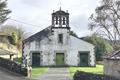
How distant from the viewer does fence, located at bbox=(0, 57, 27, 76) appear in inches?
1526

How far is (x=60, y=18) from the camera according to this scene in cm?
6450

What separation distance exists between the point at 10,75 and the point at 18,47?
47.5 metres

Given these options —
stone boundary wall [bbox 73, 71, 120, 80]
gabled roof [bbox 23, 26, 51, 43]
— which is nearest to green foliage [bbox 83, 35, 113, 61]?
gabled roof [bbox 23, 26, 51, 43]

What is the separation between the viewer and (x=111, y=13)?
59250 millimetres

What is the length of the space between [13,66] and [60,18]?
1014 inches

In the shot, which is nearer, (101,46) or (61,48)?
(61,48)

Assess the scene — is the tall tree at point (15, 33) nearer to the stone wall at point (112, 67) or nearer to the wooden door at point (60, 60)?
the wooden door at point (60, 60)

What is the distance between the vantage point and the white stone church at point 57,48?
63.2 metres

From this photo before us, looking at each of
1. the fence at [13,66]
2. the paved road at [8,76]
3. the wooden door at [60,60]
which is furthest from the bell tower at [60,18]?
the paved road at [8,76]

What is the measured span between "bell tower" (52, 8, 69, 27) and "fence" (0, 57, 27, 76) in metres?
23.5

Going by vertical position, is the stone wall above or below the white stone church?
below

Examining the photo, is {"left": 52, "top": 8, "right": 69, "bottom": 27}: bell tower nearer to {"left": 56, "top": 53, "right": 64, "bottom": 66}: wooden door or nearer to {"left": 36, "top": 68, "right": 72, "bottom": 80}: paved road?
{"left": 56, "top": 53, "right": 64, "bottom": 66}: wooden door

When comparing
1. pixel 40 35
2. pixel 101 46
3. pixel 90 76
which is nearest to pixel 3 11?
pixel 40 35

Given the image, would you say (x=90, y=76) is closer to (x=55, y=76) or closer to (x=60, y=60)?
(x=55, y=76)
